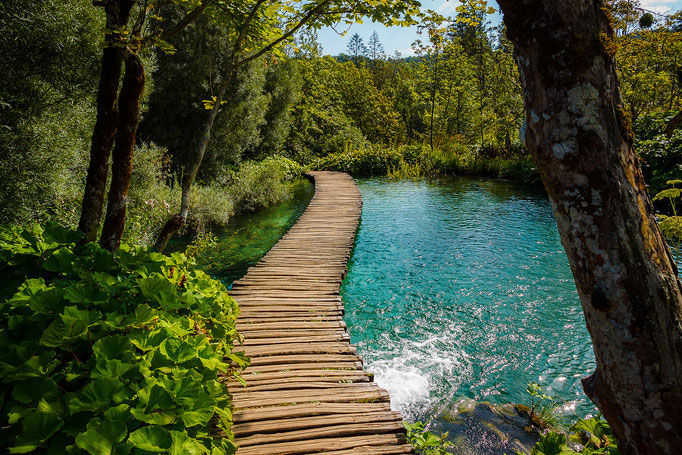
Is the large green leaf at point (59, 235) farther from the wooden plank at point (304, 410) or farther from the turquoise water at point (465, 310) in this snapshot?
the turquoise water at point (465, 310)

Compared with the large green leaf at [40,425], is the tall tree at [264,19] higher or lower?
higher

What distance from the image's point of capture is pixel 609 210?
1.21m

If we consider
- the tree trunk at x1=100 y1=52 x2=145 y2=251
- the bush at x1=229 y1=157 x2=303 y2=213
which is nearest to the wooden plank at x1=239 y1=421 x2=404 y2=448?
the tree trunk at x1=100 y1=52 x2=145 y2=251

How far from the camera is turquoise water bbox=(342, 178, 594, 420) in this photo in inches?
162

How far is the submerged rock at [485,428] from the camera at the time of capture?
10.6ft

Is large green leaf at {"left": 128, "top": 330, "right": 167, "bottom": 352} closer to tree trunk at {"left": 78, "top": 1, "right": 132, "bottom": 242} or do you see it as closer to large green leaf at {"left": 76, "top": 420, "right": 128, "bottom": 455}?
large green leaf at {"left": 76, "top": 420, "right": 128, "bottom": 455}

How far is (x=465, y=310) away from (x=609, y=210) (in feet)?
15.6

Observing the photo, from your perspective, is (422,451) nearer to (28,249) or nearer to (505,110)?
(28,249)

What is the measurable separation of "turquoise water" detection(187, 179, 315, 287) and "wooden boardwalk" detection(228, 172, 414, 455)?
1.17m

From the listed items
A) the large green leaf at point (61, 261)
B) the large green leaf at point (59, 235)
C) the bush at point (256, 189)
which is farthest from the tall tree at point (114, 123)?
the bush at point (256, 189)

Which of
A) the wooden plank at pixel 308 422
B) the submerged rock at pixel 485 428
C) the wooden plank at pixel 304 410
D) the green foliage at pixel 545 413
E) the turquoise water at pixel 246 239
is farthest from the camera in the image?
the turquoise water at pixel 246 239

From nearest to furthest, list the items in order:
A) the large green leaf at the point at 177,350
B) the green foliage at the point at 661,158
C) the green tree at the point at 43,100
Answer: the large green leaf at the point at 177,350 → the green tree at the point at 43,100 → the green foliage at the point at 661,158

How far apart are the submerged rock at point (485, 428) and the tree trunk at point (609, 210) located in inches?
89.7

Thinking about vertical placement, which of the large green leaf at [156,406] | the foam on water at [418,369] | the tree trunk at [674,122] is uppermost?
the tree trunk at [674,122]
